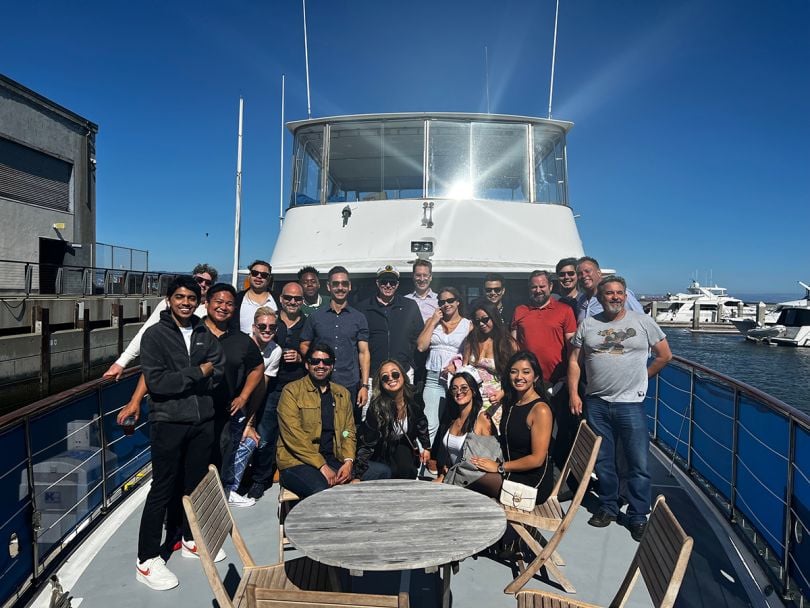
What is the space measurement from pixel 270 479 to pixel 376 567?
8.26ft

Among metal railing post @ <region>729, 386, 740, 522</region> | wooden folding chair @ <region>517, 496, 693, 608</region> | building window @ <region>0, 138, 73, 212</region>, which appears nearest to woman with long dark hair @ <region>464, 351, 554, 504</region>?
wooden folding chair @ <region>517, 496, 693, 608</region>

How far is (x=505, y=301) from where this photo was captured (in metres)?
5.96

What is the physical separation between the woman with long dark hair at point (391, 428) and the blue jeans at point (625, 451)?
1346 mm

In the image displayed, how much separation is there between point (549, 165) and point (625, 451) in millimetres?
4262

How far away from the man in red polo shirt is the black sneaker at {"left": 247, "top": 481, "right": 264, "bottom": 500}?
2.40 metres

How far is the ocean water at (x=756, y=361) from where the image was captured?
1025 inches

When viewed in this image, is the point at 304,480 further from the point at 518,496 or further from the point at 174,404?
the point at 518,496

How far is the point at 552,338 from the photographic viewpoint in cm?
403

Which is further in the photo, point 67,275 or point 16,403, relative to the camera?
point 67,275

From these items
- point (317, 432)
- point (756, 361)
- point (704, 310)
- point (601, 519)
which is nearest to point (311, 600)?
point (317, 432)

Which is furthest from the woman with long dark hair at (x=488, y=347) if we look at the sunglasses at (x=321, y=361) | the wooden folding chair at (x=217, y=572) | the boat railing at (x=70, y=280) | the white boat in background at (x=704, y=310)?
the white boat in background at (x=704, y=310)

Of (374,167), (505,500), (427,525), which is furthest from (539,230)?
(427,525)

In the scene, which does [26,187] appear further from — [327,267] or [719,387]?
[719,387]

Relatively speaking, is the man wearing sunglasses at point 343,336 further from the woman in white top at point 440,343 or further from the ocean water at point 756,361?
the ocean water at point 756,361
